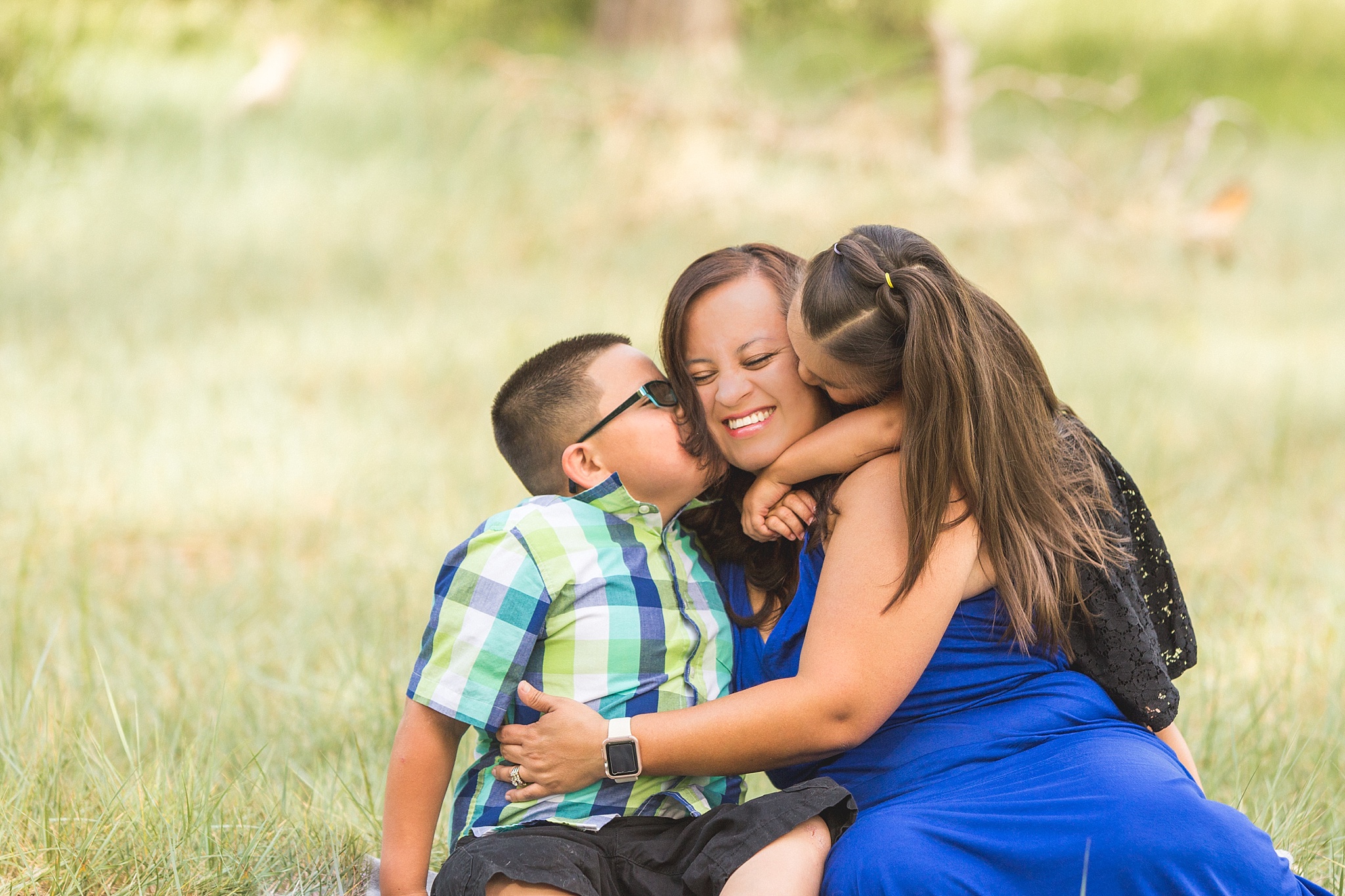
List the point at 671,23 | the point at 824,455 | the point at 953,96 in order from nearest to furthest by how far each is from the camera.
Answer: the point at 824,455 → the point at 953,96 → the point at 671,23

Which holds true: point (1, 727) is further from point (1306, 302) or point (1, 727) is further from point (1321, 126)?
point (1321, 126)

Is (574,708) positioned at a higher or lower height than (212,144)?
lower

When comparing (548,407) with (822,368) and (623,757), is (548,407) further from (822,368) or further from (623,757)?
(623,757)

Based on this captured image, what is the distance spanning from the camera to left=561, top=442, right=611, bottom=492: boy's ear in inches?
85.3

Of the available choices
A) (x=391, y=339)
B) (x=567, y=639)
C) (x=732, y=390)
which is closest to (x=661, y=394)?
(x=732, y=390)

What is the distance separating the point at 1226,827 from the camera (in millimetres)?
1709

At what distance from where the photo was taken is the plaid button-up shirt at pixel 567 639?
6.34ft

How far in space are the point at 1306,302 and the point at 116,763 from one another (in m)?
7.13

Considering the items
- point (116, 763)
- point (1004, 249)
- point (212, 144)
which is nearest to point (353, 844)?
point (116, 763)

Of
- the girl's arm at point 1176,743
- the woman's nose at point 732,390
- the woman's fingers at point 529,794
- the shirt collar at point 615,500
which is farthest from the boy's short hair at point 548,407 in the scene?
the girl's arm at point 1176,743

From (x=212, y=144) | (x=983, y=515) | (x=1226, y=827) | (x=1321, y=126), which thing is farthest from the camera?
(x=1321, y=126)

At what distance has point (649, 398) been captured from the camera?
2.16 meters

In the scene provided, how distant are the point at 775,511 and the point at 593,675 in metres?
0.41

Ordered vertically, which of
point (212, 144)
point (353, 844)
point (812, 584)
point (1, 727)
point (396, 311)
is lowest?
point (353, 844)
